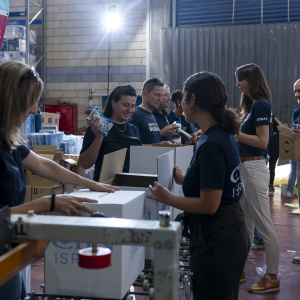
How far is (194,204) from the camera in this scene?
1.31 m

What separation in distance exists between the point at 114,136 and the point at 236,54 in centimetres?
560

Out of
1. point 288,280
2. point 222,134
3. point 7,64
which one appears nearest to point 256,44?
point 288,280

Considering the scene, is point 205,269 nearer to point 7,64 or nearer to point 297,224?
point 7,64

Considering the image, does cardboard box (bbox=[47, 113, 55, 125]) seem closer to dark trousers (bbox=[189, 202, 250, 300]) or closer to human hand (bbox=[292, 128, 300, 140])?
human hand (bbox=[292, 128, 300, 140])

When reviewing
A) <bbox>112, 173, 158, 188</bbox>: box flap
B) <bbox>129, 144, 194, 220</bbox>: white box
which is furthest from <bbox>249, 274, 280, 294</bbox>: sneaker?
<bbox>112, 173, 158, 188</bbox>: box flap

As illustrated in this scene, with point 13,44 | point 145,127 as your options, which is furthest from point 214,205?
point 13,44

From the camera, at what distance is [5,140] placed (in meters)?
1.08

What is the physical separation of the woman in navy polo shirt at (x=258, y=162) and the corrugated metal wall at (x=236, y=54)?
15.4 ft

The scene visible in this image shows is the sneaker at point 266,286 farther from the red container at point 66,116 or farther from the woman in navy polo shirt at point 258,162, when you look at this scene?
the red container at point 66,116

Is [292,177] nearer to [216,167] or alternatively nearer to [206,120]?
[206,120]

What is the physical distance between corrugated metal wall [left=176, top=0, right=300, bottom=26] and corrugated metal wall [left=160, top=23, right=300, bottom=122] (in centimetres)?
43

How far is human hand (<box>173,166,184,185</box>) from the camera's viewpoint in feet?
5.81

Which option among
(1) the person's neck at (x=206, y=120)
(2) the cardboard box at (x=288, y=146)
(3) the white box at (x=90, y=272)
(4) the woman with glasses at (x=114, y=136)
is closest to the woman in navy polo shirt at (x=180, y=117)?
(2) the cardboard box at (x=288, y=146)

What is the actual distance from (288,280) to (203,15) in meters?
6.28
